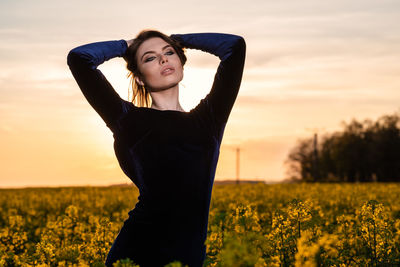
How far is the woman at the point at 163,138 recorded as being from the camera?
10.6 ft

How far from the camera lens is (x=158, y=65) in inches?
149

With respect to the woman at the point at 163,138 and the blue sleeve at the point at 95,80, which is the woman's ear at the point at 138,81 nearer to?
the woman at the point at 163,138

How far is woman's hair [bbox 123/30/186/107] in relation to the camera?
154 inches

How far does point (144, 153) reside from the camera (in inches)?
133

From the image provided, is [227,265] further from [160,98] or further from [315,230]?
[315,230]

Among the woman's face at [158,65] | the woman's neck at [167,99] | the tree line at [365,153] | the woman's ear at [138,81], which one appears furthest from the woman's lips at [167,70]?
the tree line at [365,153]

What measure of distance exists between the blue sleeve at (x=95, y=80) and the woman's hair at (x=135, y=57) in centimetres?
20

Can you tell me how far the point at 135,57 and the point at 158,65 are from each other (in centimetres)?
26

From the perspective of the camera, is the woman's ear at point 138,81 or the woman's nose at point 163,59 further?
the woman's ear at point 138,81

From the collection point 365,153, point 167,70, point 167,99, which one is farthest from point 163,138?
point 365,153

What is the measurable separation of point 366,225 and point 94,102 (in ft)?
Result: 11.2

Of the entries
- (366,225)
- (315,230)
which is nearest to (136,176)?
(315,230)

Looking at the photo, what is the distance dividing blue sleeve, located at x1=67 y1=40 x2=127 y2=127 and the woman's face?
0.30 meters

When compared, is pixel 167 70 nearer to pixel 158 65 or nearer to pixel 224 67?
pixel 158 65
